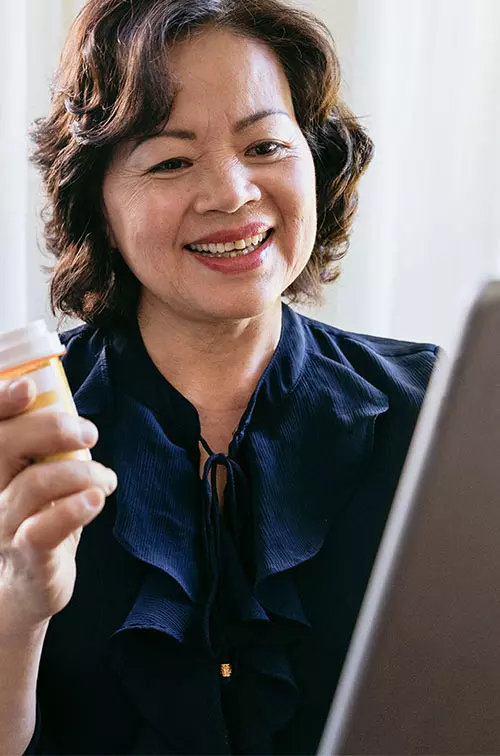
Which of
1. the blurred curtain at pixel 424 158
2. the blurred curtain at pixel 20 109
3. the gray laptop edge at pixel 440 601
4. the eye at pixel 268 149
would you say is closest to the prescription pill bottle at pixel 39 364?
the gray laptop edge at pixel 440 601

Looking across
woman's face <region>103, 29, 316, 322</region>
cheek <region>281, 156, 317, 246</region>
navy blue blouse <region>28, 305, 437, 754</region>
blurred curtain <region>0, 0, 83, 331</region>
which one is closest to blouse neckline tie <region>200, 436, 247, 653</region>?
navy blue blouse <region>28, 305, 437, 754</region>

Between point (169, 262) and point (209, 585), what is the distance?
0.40 meters

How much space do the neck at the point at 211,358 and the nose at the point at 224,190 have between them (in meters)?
0.17

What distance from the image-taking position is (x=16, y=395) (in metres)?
0.81

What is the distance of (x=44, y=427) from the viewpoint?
0.82m

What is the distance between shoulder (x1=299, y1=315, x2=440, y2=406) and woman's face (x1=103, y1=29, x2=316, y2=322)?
0.61 ft

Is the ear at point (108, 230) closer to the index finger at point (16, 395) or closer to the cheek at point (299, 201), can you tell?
the cheek at point (299, 201)

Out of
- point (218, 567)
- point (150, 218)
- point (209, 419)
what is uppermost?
point (150, 218)

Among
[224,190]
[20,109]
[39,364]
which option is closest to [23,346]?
[39,364]

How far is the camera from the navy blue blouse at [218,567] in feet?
4.12

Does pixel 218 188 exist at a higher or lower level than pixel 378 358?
higher

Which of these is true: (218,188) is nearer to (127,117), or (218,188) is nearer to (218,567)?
(127,117)

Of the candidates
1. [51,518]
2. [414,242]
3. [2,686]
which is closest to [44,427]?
[51,518]

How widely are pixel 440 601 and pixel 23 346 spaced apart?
379 millimetres
